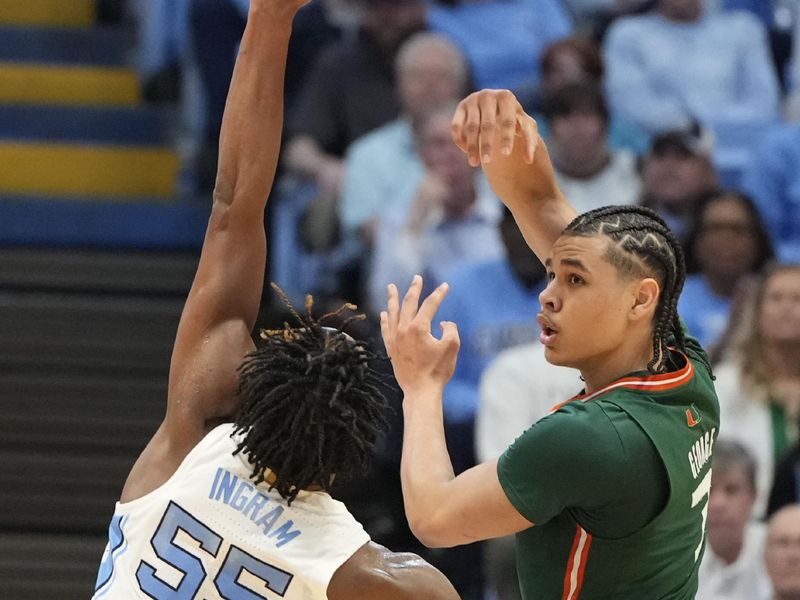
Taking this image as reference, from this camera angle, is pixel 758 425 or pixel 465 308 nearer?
pixel 758 425

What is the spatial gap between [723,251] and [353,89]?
1.77 m

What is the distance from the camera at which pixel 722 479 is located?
521 cm

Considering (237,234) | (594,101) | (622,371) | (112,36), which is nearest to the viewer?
(622,371)

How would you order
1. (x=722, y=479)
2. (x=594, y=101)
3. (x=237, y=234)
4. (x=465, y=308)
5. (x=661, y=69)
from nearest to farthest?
1. (x=237, y=234)
2. (x=722, y=479)
3. (x=465, y=308)
4. (x=594, y=101)
5. (x=661, y=69)

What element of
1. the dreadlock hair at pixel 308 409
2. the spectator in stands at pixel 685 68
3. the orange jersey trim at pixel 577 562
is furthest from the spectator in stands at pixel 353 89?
the orange jersey trim at pixel 577 562

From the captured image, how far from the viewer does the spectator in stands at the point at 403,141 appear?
241 inches

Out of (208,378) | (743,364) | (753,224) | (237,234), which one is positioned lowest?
(743,364)

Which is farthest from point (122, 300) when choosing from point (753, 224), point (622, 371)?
point (622, 371)

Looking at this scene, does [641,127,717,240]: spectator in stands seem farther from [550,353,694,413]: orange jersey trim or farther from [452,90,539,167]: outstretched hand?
[550,353,694,413]: orange jersey trim

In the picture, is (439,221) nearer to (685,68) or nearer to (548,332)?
(685,68)

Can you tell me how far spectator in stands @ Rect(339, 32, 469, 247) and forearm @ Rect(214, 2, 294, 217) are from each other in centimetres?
308

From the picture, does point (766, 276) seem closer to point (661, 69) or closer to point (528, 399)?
point (528, 399)

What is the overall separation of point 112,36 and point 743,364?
433cm

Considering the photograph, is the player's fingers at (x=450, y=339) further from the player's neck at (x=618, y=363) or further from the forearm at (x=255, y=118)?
the forearm at (x=255, y=118)
